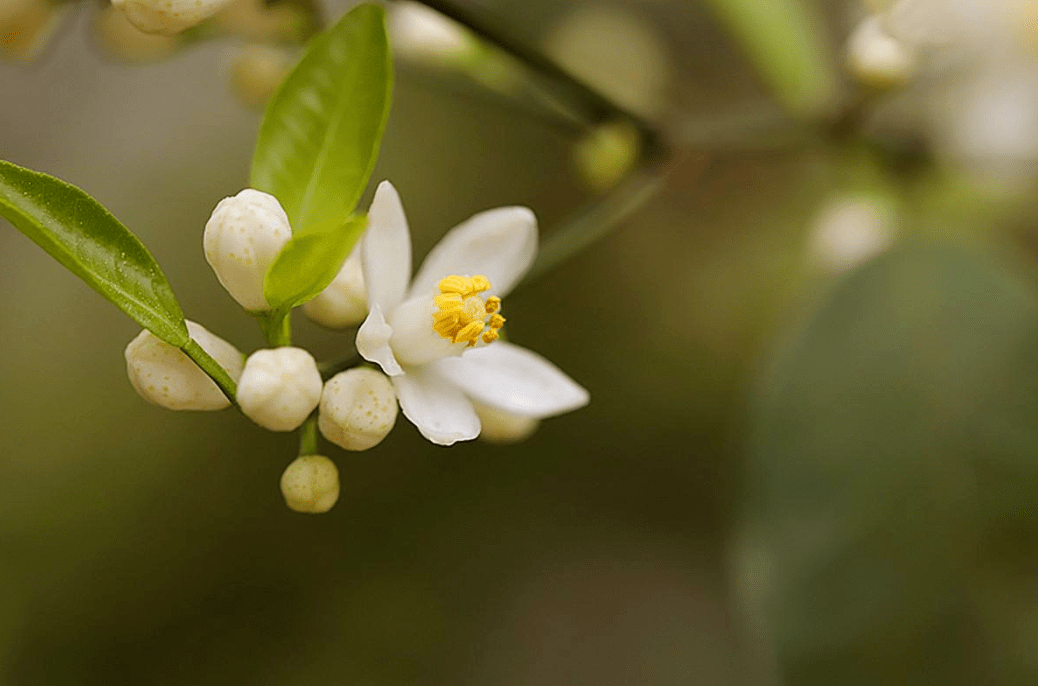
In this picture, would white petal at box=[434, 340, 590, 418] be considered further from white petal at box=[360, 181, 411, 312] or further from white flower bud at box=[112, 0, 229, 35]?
white flower bud at box=[112, 0, 229, 35]

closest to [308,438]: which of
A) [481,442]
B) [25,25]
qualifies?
[25,25]

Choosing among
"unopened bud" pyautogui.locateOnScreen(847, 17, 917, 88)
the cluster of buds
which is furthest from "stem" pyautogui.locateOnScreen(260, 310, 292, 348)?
"unopened bud" pyautogui.locateOnScreen(847, 17, 917, 88)

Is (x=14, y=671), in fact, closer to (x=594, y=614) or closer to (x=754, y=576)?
(x=594, y=614)

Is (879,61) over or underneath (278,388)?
over

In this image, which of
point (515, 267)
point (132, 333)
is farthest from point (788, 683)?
point (132, 333)

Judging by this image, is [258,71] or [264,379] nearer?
[264,379]

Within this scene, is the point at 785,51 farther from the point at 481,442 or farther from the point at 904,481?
the point at 481,442

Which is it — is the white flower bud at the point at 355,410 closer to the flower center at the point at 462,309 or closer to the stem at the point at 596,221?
the flower center at the point at 462,309
